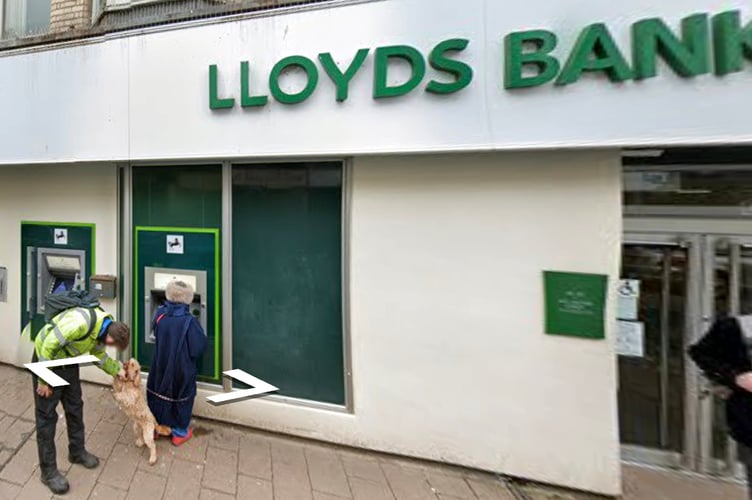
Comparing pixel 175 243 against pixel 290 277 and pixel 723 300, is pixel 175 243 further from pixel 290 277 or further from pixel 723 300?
pixel 723 300

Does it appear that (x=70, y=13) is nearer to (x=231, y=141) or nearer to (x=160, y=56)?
(x=160, y=56)

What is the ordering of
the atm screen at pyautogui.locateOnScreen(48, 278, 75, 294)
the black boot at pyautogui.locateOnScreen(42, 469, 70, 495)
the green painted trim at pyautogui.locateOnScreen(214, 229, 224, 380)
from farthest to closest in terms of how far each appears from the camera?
the atm screen at pyautogui.locateOnScreen(48, 278, 75, 294)
the green painted trim at pyautogui.locateOnScreen(214, 229, 224, 380)
the black boot at pyautogui.locateOnScreen(42, 469, 70, 495)

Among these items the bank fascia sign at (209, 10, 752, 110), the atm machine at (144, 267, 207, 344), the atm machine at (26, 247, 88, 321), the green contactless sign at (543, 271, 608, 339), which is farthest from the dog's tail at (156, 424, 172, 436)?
the green contactless sign at (543, 271, 608, 339)

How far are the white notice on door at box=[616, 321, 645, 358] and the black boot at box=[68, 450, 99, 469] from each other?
162 inches

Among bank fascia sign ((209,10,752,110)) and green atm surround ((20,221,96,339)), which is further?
green atm surround ((20,221,96,339))

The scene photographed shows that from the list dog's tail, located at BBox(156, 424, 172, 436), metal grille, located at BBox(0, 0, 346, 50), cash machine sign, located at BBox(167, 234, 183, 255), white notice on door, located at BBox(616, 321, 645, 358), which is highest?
metal grille, located at BBox(0, 0, 346, 50)

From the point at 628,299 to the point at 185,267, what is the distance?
12.7ft

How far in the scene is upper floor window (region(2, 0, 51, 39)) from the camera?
4719mm

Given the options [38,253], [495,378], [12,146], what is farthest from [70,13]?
[495,378]

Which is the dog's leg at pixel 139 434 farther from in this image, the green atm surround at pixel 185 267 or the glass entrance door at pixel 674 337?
the glass entrance door at pixel 674 337

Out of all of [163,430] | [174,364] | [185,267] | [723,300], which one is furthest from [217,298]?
[723,300]

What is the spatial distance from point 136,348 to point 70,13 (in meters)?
3.68

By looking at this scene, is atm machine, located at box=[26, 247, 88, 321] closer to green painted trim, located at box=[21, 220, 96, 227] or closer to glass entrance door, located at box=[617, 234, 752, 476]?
green painted trim, located at box=[21, 220, 96, 227]

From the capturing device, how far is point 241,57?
3.28m
